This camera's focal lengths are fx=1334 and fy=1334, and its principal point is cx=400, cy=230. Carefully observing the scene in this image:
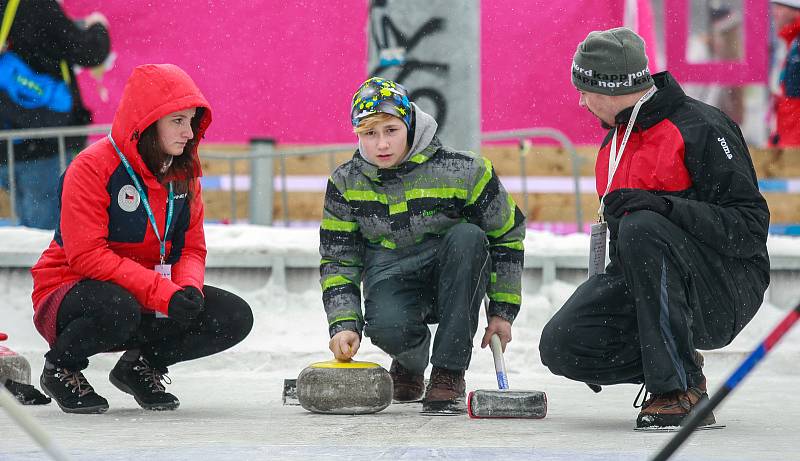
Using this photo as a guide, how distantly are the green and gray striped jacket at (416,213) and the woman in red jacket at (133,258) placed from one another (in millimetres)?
407

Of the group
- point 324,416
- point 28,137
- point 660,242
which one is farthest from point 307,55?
point 660,242

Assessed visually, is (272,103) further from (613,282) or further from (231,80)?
(613,282)

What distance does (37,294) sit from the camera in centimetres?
435

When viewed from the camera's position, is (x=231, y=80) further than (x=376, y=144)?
Yes

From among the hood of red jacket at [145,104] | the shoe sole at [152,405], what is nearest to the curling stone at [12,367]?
the shoe sole at [152,405]

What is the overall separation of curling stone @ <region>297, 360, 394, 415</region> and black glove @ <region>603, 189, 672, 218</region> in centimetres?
94

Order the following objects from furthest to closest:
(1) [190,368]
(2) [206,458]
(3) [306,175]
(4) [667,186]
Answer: (3) [306,175] → (1) [190,368] → (4) [667,186] → (2) [206,458]

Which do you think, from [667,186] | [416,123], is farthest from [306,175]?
[667,186]

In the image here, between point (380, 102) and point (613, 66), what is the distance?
2.53 feet

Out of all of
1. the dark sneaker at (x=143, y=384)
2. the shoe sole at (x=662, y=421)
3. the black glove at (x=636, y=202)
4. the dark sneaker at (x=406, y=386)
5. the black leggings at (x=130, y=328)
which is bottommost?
the dark sneaker at (x=406, y=386)

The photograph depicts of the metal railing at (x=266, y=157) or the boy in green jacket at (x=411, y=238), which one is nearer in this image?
the boy in green jacket at (x=411, y=238)

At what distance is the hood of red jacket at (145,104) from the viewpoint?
13.9 feet

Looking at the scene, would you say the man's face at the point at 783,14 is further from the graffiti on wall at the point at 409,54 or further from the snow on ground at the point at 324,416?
the graffiti on wall at the point at 409,54

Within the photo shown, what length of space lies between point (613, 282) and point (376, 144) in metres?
0.87
